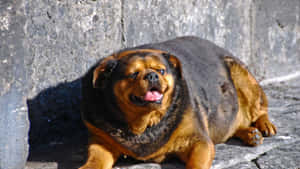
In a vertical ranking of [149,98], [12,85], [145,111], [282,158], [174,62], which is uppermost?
[174,62]

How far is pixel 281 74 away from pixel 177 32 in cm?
248

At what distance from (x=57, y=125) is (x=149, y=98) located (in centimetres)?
147

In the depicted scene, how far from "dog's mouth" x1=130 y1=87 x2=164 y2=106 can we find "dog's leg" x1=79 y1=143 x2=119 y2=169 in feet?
1.73

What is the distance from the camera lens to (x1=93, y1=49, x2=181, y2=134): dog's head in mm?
3221

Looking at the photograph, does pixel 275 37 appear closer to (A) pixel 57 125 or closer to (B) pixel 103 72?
(A) pixel 57 125

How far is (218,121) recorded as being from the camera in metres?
4.07

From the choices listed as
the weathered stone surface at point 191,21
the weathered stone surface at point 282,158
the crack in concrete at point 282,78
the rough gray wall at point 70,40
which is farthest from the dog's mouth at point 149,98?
the crack in concrete at point 282,78

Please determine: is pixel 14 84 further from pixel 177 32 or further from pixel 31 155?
pixel 177 32

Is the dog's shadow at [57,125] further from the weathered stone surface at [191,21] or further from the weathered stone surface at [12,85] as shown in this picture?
the weathered stone surface at [191,21]

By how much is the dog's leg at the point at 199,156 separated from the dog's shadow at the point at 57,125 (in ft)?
3.13

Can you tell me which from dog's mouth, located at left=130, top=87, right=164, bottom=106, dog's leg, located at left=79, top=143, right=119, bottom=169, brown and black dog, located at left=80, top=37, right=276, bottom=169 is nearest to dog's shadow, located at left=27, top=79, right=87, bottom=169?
dog's leg, located at left=79, top=143, right=119, bottom=169

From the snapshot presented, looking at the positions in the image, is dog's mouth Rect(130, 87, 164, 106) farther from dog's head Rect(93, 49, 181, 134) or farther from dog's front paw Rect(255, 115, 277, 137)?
dog's front paw Rect(255, 115, 277, 137)

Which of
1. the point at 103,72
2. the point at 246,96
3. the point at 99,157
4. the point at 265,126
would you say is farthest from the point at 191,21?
the point at 99,157

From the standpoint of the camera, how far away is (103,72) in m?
3.41
